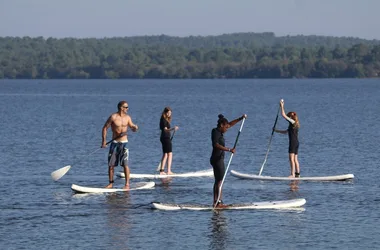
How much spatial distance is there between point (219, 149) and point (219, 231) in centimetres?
228

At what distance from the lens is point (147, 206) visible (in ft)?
75.1

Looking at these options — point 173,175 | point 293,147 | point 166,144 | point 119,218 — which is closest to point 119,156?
point 119,218

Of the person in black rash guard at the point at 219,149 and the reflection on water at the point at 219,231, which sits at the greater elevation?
the person in black rash guard at the point at 219,149

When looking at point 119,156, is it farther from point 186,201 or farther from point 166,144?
point 166,144

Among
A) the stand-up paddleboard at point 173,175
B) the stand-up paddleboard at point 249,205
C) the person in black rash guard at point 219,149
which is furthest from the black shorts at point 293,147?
the person in black rash guard at point 219,149

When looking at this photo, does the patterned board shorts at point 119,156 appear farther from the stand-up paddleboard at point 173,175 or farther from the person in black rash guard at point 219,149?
the stand-up paddleboard at point 173,175

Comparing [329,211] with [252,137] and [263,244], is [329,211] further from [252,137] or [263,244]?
[252,137]

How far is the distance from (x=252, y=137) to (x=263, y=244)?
29.3m

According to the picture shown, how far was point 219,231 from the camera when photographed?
2012 centimetres

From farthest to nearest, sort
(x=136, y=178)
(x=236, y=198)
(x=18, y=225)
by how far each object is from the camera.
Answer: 1. (x=136, y=178)
2. (x=236, y=198)
3. (x=18, y=225)

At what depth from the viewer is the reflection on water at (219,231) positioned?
19.0 metres

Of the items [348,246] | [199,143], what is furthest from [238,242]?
[199,143]

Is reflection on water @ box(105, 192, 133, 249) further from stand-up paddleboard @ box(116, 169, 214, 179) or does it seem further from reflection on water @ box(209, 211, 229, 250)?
stand-up paddleboard @ box(116, 169, 214, 179)

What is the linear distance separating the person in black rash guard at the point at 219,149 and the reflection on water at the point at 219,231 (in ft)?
1.77
